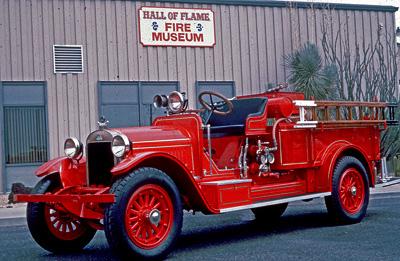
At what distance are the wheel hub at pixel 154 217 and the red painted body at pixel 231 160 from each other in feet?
1.54

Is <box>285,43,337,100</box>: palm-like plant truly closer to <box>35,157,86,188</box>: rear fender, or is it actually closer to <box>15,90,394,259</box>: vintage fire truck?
<box>15,90,394,259</box>: vintage fire truck

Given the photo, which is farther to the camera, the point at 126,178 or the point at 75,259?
the point at 75,259

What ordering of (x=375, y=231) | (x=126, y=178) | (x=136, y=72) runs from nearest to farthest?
(x=126, y=178)
(x=375, y=231)
(x=136, y=72)

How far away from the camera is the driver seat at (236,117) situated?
341 inches

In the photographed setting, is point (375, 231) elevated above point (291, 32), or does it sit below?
below

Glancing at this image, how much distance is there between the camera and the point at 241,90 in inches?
751

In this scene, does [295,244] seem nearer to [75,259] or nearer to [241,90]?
[75,259]

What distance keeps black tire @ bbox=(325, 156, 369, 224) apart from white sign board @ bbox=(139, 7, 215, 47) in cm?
950

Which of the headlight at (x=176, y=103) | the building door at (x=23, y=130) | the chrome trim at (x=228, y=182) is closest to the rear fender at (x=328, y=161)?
the chrome trim at (x=228, y=182)

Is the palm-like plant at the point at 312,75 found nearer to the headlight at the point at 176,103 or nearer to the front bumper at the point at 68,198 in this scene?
the headlight at the point at 176,103

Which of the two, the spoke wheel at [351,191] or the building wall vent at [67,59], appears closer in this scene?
the spoke wheel at [351,191]

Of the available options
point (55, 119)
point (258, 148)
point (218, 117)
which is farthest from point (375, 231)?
point (55, 119)

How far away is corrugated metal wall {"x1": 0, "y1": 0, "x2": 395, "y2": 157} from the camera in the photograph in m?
17.0

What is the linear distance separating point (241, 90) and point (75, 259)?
40.4ft
